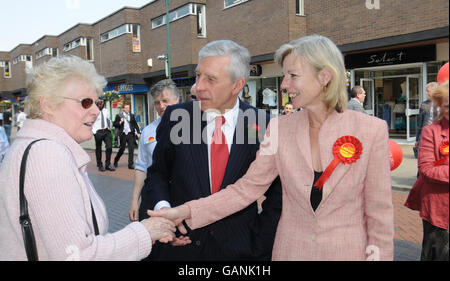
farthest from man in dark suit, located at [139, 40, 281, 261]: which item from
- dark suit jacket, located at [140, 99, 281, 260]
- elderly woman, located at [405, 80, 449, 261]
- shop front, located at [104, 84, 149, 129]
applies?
shop front, located at [104, 84, 149, 129]

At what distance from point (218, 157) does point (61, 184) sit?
97 cm

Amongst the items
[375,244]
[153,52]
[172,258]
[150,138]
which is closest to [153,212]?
[172,258]

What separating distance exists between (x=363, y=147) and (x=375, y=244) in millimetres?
421

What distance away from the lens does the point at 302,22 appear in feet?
56.0

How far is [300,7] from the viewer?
56.7 ft

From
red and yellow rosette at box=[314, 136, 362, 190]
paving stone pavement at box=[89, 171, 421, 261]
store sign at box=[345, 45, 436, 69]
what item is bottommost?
paving stone pavement at box=[89, 171, 421, 261]

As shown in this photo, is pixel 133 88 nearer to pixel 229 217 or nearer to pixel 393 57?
pixel 393 57

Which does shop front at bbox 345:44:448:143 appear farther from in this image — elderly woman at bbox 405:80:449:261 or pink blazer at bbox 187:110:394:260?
pink blazer at bbox 187:110:394:260

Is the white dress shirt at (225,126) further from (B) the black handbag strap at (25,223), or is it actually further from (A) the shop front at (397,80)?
(A) the shop front at (397,80)

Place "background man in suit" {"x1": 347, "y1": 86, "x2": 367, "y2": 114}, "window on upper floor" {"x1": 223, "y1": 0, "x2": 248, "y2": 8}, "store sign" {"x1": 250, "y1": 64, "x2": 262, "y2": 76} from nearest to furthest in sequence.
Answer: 1. "background man in suit" {"x1": 347, "y1": 86, "x2": 367, "y2": 114}
2. "window on upper floor" {"x1": 223, "y1": 0, "x2": 248, "y2": 8}
3. "store sign" {"x1": 250, "y1": 64, "x2": 262, "y2": 76}

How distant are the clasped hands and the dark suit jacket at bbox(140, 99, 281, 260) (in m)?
0.08

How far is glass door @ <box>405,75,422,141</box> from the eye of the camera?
14.4 meters

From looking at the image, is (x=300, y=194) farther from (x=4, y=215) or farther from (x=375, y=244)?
(x=4, y=215)

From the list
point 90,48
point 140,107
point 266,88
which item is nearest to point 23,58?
point 90,48
